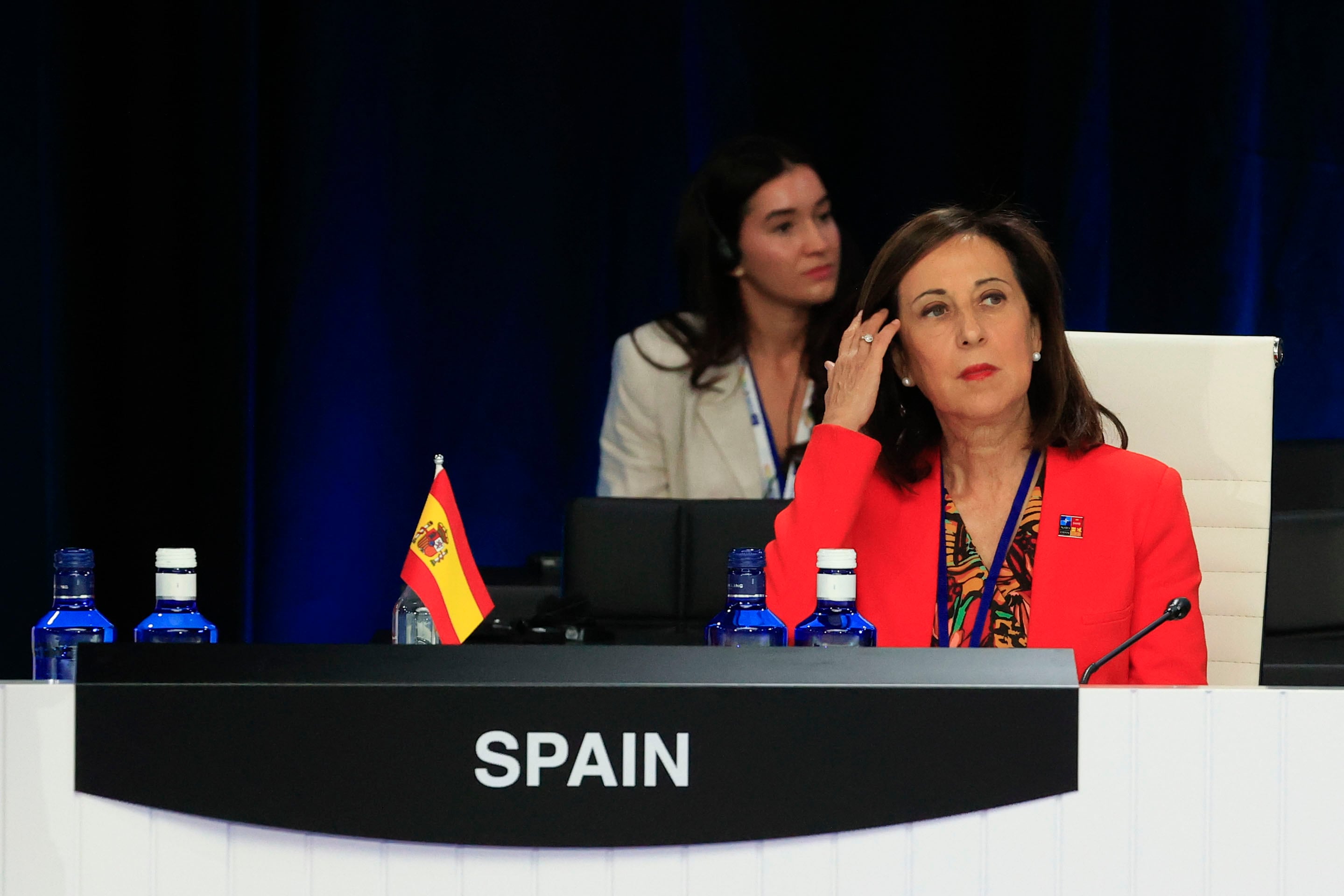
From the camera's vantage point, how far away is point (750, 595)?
3.97ft

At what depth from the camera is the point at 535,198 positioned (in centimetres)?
366

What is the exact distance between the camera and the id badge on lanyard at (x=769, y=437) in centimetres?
288

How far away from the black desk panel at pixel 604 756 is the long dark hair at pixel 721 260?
2.13 metres

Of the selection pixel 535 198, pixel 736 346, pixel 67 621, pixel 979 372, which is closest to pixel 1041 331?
pixel 979 372

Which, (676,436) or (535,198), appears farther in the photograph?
(535,198)

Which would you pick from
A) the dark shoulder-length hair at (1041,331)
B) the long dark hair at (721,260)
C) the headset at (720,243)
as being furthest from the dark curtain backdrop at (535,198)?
the dark shoulder-length hair at (1041,331)

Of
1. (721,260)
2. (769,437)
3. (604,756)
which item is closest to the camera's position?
(604,756)

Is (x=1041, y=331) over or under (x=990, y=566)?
over

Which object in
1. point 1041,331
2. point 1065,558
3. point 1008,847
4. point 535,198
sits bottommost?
point 1008,847

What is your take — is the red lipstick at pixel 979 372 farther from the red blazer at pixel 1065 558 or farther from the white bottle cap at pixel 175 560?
the white bottle cap at pixel 175 560

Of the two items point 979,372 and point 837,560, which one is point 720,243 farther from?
point 837,560

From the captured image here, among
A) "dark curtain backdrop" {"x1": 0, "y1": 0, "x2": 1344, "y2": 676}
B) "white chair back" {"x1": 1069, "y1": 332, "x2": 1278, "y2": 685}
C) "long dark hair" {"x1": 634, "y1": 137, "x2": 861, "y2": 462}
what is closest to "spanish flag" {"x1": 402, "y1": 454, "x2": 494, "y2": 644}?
"white chair back" {"x1": 1069, "y1": 332, "x2": 1278, "y2": 685}

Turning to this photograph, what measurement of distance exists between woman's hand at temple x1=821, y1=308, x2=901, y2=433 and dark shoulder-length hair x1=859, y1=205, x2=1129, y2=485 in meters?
0.03

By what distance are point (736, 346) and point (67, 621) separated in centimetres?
198
